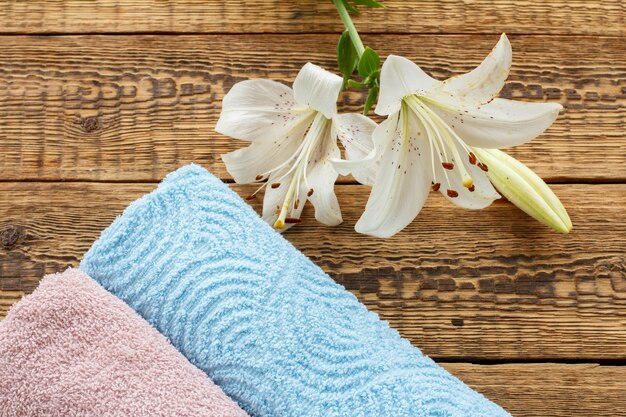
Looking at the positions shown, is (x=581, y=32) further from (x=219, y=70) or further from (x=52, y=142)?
(x=52, y=142)

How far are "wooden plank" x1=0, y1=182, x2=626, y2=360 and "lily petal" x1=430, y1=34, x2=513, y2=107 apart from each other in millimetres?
183

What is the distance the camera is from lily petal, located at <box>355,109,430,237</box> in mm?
540

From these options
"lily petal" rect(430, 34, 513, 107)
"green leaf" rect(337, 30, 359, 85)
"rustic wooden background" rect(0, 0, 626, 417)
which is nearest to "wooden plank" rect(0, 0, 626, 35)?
"rustic wooden background" rect(0, 0, 626, 417)

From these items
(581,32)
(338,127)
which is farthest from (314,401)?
(581,32)

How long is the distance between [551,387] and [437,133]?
27cm

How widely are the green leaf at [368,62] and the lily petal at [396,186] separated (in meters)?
0.05

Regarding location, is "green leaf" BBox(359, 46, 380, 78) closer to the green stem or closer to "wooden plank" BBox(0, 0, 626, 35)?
the green stem

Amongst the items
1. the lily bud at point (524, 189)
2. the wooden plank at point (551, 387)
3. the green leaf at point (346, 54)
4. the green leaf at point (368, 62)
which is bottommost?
the wooden plank at point (551, 387)

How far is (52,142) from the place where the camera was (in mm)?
693

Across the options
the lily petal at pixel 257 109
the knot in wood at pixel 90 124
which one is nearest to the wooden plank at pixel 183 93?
the knot in wood at pixel 90 124

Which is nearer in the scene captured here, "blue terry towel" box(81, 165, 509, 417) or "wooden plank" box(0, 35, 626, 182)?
"blue terry towel" box(81, 165, 509, 417)

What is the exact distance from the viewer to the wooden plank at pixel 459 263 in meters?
0.66

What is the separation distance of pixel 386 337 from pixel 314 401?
79 mm

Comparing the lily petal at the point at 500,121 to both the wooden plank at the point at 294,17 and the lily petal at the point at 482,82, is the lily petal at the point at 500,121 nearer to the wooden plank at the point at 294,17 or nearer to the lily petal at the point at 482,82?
the lily petal at the point at 482,82
